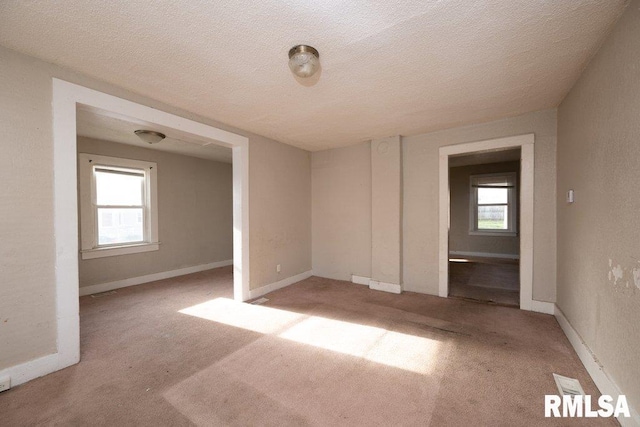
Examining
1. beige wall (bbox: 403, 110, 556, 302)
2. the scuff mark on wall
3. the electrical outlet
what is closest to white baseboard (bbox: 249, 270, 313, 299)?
beige wall (bbox: 403, 110, 556, 302)

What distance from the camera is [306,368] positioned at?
6.73 feet

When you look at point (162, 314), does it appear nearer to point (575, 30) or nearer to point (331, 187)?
point (331, 187)

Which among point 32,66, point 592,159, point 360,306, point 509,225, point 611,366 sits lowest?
point 360,306

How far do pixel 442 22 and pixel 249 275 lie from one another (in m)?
3.43

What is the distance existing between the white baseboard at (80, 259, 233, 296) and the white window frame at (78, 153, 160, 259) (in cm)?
46

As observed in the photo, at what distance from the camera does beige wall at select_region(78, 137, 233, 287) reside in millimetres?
4211

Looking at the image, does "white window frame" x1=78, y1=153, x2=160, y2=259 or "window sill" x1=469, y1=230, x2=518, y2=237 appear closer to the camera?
"white window frame" x1=78, y1=153, x2=160, y2=259

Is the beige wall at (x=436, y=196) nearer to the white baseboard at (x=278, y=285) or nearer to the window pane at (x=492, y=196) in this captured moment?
the white baseboard at (x=278, y=285)

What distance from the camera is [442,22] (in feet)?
5.25

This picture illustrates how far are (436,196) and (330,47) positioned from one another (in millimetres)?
2676

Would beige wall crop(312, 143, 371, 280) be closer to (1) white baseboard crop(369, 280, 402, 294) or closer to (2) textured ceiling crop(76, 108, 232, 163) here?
(1) white baseboard crop(369, 280, 402, 294)

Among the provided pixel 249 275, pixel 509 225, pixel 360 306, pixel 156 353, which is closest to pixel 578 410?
pixel 360 306

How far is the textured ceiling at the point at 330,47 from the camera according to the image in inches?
59.2

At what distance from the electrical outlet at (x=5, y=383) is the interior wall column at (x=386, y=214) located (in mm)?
3809
